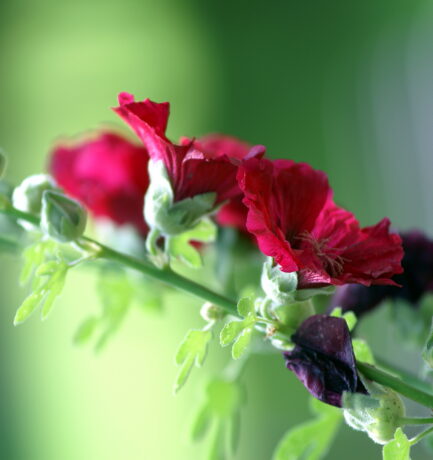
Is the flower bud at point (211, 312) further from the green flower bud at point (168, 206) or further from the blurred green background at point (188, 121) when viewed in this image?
the blurred green background at point (188, 121)

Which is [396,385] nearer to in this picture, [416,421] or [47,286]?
[416,421]

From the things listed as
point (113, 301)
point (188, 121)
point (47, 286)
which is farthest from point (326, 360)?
point (188, 121)

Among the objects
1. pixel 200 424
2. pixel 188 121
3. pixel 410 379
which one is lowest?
pixel 188 121

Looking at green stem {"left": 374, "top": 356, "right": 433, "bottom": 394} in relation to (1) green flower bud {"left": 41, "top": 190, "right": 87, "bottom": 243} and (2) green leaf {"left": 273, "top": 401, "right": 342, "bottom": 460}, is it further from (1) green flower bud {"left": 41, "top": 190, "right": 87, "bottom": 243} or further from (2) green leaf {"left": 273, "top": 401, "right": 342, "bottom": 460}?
(1) green flower bud {"left": 41, "top": 190, "right": 87, "bottom": 243}

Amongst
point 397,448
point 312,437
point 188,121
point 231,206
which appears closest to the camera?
point 397,448

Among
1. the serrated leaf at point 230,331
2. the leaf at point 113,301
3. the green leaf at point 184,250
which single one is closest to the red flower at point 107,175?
the leaf at point 113,301

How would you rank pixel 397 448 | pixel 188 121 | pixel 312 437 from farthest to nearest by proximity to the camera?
pixel 188 121 < pixel 312 437 < pixel 397 448
